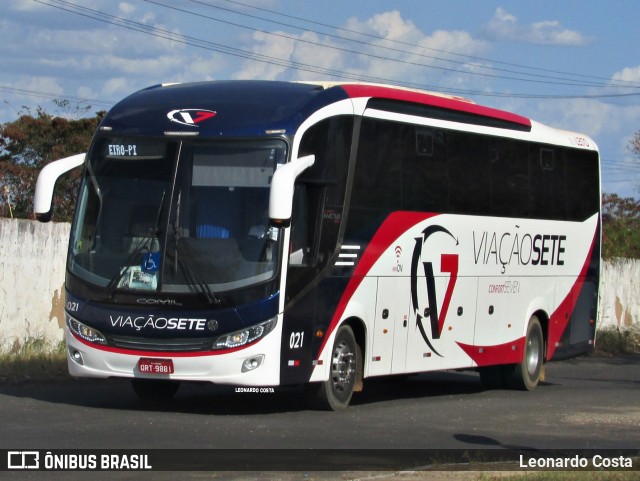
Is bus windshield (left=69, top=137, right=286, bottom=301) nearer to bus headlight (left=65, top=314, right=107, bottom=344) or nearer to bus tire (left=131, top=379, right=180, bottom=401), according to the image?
bus headlight (left=65, top=314, right=107, bottom=344)

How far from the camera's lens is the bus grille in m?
13.6

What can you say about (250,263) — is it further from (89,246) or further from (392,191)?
(392,191)

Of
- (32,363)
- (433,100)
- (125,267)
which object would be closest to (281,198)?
(125,267)

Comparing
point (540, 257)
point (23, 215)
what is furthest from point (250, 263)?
point (23, 215)

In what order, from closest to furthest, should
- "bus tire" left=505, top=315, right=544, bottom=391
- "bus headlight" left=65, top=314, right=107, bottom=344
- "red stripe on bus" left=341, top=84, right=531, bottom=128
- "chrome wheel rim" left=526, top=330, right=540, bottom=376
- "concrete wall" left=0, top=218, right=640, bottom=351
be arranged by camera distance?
"bus headlight" left=65, top=314, right=107, bottom=344 < "red stripe on bus" left=341, top=84, right=531, bottom=128 < "bus tire" left=505, top=315, right=544, bottom=391 < "chrome wheel rim" left=526, top=330, right=540, bottom=376 < "concrete wall" left=0, top=218, right=640, bottom=351

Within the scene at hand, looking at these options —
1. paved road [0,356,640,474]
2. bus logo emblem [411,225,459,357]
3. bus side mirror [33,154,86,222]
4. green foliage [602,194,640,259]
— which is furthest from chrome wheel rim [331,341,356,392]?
green foliage [602,194,640,259]

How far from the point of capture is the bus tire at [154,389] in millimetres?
15375

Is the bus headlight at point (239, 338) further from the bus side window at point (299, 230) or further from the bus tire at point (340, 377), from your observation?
the bus tire at point (340, 377)

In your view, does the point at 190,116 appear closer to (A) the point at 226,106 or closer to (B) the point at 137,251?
(A) the point at 226,106

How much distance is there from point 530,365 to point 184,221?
819 cm

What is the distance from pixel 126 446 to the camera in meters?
11.2

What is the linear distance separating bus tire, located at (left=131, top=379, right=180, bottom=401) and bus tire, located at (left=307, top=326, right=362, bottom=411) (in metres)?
1.82

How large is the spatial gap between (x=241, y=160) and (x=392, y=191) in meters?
2.71

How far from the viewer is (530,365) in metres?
20.1
